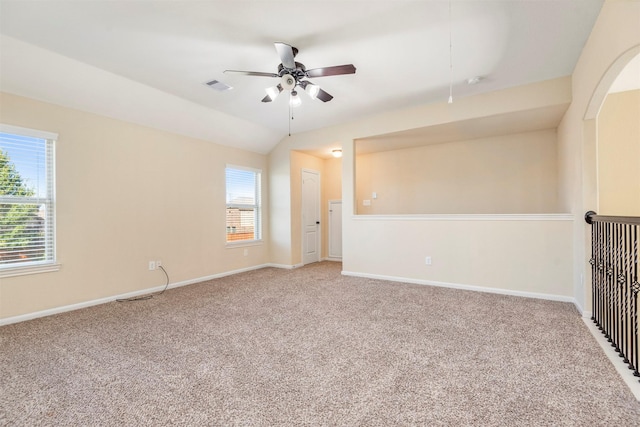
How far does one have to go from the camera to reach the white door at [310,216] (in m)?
A: 6.24

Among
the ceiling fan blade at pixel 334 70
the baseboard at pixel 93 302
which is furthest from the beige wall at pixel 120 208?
the ceiling fan blade at pixel 334 70

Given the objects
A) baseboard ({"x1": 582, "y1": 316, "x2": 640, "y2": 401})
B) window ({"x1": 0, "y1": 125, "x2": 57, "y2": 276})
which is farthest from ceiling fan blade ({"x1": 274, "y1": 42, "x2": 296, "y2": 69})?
baseboard ({"x1": 582, "y1": 316, "x2": 640, "y2": 401})

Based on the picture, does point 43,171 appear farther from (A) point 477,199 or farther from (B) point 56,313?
(A) point 477,199

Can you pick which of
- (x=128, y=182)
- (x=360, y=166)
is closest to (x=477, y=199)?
(x=360, y=166)

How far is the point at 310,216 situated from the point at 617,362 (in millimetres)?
5057

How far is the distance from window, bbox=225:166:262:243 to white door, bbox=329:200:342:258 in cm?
171

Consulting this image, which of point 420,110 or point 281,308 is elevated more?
point 420,110

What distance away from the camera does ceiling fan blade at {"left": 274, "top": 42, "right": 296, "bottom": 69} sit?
7.89ft

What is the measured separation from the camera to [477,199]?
5035 mm

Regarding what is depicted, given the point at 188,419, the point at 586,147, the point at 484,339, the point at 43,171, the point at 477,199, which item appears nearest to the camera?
the point at 188,419

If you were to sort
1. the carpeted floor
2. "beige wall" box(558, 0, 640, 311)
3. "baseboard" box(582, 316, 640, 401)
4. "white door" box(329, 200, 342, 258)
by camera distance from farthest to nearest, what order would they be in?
"white door" box(329, 200, 342, 258)
"beige wall" box(558, 0, 640, 311)
"baseboard" box(582, 316, 640, 401)
the carpeted floor

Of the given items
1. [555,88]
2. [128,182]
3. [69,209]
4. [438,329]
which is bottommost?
[438,329]

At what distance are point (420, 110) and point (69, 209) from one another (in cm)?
475

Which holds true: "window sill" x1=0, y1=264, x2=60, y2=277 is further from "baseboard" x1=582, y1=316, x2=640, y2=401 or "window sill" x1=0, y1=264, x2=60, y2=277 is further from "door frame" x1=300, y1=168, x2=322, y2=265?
"baseboard" x1=582, y1=316, x2=640, y2=401
